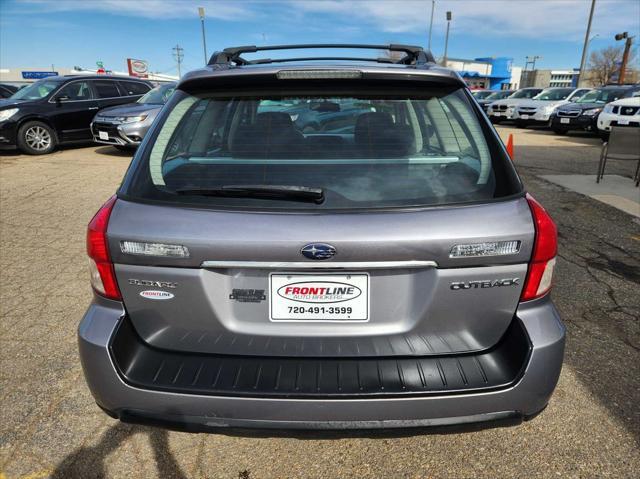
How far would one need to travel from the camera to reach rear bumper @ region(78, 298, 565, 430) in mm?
1584

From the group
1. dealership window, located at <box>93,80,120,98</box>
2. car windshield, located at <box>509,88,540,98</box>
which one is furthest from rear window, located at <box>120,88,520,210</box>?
car windshield, located at <box>509,88,540,98</box>

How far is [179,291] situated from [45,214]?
217 inches

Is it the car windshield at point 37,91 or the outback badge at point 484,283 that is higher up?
the car windshield at point 37,91

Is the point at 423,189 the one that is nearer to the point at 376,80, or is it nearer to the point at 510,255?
the point at 510,255

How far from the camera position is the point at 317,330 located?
1.70m

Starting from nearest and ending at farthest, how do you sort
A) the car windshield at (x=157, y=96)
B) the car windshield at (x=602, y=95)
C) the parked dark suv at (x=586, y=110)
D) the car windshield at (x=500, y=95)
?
the car windshield at (x=157, y=96)
the parked dark suv at (x=586, y=110)
the car windshield at (x=602, y=95)
the car windshield at (x=500, y=95)

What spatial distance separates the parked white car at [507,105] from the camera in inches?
822

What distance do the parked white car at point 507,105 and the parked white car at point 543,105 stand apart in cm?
81

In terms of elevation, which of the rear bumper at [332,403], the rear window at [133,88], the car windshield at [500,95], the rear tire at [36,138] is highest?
the rear window at [133,88]

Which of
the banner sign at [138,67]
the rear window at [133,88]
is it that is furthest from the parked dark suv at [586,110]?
the banner sign at [138,67]

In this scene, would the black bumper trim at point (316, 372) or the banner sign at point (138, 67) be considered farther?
the banner sign at point (138, 67)

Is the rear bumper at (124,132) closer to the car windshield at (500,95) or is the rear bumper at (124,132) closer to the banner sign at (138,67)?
the car windshield at (500,95)

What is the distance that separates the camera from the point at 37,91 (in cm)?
1128

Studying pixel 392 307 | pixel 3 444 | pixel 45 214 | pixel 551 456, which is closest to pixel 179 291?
pixel 392 307
